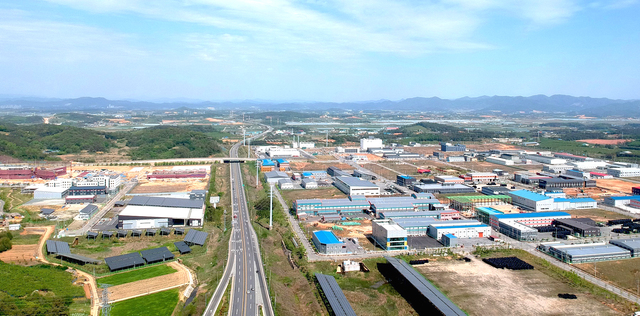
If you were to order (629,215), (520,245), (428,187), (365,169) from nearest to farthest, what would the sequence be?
(520,245), (629,215), (428,187), (365,169)

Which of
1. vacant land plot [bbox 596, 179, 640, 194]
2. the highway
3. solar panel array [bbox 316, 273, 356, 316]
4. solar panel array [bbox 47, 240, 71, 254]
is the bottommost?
solar panel array [bbox 316, 273, 356, 316]

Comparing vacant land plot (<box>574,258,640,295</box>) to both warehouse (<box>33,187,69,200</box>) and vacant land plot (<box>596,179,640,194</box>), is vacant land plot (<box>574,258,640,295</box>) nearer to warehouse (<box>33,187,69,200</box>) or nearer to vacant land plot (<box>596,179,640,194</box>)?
vacant land plot (<box>596,179,640,194</box>)

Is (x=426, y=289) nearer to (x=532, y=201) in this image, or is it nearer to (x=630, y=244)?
(x=630, y=244)

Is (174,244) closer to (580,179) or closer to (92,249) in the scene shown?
(92,249)

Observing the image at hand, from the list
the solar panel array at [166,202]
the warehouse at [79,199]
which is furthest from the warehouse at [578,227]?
the warehouse at [79,199]

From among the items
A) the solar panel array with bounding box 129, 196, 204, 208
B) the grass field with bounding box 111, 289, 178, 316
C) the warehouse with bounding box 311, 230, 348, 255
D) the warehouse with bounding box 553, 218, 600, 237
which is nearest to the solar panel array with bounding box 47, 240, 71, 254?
the solar panel array with bounding box 129, 196, 204, 208

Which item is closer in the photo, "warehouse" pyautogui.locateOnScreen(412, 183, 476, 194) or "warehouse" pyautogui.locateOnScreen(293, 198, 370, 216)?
"warehouse" pyautogui.locateOnScreen(293, 198, 370, 216)

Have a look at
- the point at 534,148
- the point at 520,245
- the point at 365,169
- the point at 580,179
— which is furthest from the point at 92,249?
the point at 534,148
